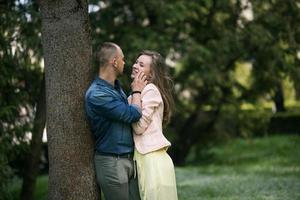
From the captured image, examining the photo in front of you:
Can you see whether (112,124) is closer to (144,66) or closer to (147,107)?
(147,107)

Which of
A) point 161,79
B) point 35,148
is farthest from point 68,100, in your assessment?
point 35,148

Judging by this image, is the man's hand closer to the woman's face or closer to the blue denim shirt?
the woman's face

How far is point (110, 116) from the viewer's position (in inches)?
219

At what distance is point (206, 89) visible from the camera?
1808 centimetres

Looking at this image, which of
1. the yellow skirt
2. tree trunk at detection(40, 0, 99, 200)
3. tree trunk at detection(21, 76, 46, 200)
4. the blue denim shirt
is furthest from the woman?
tree trunk at detection(21, 76, 46, 200)

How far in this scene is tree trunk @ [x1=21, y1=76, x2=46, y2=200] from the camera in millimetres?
9984

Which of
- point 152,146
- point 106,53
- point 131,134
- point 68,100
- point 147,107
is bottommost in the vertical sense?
point 152,146

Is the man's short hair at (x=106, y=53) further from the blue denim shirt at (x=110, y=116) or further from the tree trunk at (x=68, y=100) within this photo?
the tree trunk at (x=68, y=100)

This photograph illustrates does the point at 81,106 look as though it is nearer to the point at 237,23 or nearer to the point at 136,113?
the point at 136,113

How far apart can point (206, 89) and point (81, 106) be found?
12.3 metres

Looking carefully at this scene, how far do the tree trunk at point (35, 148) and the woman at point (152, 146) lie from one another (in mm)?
4346

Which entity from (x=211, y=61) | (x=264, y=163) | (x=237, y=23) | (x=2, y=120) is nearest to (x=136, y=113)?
(x=2, y=120)

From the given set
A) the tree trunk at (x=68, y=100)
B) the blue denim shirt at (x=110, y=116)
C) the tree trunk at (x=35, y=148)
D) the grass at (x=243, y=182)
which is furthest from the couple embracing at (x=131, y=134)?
the tree trunk at (x=35, y=148)

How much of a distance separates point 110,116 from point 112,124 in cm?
15
